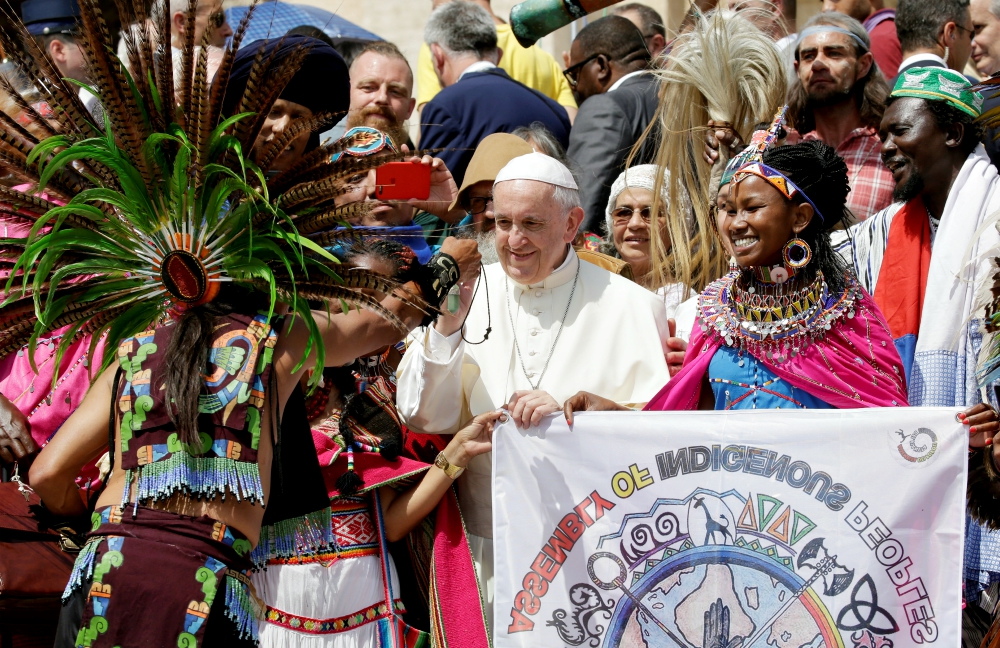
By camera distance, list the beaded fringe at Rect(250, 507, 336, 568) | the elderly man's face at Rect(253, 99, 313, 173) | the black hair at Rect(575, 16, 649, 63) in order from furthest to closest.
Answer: the black hair at Rect(575, 16, 649, 63), the elderly man's face at Rect(253, 99, 313, 173), the beaded fringe at Rect(250, 507, 336, 568)

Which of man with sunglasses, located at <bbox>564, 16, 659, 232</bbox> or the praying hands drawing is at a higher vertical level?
man with sunglasses, located at <bbox>564, 16, 659, 232</bbox>

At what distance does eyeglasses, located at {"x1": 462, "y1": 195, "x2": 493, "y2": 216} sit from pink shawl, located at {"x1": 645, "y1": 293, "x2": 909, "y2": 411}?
183 cm

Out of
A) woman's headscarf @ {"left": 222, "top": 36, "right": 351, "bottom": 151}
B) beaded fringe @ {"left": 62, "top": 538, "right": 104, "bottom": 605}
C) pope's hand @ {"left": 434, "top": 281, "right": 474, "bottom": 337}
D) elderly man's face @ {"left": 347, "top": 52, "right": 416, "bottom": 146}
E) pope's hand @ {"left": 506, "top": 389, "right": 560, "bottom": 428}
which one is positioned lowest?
beaded fringe @ {"left": 62, "top": 538, "right": 104, "bottom": 605}

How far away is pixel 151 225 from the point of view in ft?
10.2

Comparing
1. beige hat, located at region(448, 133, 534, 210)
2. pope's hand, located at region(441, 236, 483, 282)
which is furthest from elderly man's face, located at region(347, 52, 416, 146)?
pope's hand, located at region(441, 236, 483, 282)

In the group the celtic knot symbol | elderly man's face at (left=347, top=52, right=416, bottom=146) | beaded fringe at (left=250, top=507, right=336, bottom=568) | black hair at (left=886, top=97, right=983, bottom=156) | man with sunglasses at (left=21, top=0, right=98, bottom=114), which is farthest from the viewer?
man with sunglasses at (left=21, top=0, right=98, bottom=114)

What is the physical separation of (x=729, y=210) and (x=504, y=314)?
1.00m

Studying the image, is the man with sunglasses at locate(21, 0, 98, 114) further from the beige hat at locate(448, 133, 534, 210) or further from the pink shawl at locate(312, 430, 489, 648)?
the pink shawl at locate(312, 430, 489, 648)

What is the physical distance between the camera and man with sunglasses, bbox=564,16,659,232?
18.6ft

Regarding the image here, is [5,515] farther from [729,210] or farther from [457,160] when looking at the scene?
[457,160]

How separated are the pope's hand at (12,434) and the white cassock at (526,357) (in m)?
1.34

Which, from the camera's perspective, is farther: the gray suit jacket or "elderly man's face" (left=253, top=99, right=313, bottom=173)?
the gray suit jacket

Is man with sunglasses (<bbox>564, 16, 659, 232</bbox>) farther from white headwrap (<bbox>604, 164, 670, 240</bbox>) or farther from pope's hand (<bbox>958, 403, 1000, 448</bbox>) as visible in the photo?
pope's hand (<bbox>958, 403, 1000, 448</bbox>)

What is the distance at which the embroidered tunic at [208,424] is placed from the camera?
301cm
